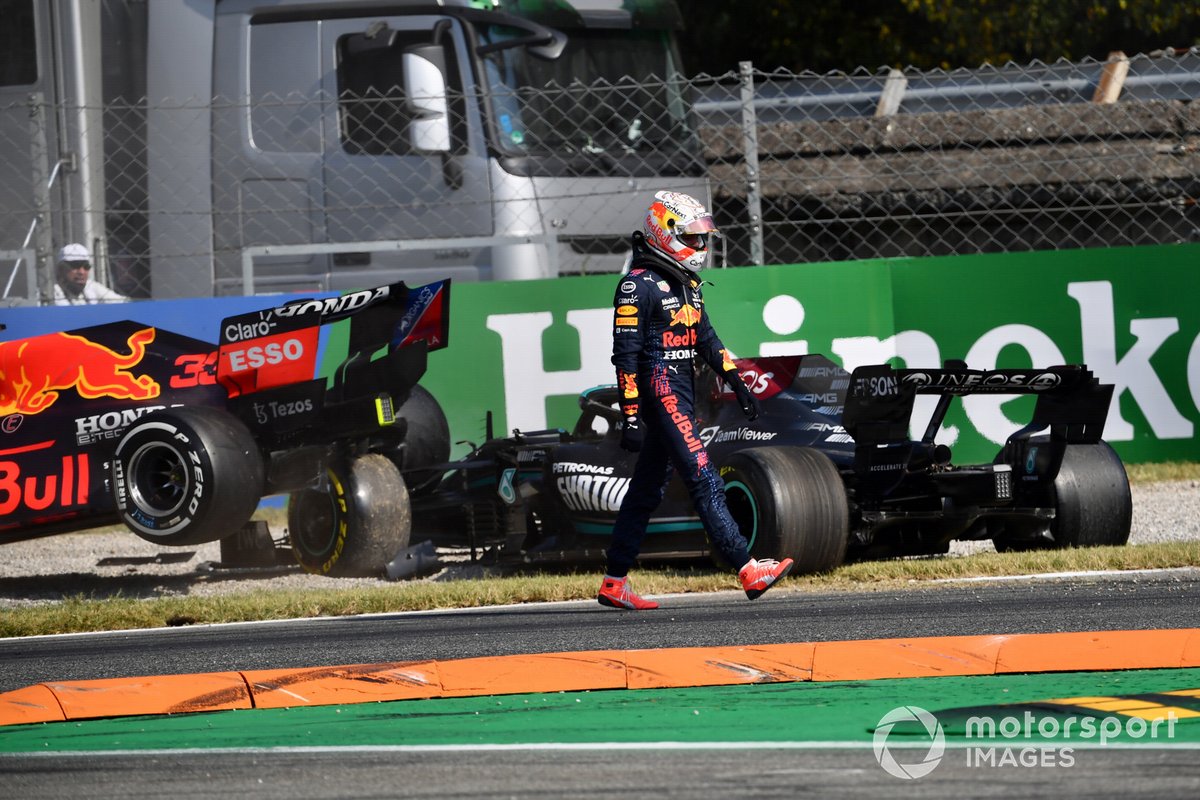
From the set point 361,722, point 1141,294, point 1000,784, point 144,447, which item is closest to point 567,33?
point 1141,294

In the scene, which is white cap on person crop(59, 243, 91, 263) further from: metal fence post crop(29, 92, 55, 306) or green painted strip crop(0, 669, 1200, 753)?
green painted strip crop(0, 669, 1200, 753)

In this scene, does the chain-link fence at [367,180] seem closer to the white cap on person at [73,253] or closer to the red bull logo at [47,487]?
the white cap on person at [73,253]

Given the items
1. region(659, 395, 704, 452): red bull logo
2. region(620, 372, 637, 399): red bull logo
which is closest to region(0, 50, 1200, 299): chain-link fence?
region(659, 395, 704, 452): red bull logo

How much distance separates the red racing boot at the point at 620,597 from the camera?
6.96 m

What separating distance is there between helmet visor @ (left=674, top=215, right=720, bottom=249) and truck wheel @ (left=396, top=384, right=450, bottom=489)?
3.10 metres

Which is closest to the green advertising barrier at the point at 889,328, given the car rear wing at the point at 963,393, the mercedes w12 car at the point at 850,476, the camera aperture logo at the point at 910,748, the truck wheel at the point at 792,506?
the mercedes w12 car at the point at 850,476

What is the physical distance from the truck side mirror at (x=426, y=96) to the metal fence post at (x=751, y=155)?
6.84 ft

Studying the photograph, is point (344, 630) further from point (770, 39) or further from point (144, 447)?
point (770, 39)

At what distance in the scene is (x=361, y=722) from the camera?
14.9 ft

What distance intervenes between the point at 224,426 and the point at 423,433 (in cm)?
159

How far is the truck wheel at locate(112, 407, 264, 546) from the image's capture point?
27.7 ft

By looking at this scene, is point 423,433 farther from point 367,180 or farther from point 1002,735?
point 1002,735

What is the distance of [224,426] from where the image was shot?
8602mm

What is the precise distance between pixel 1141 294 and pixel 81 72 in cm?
733
